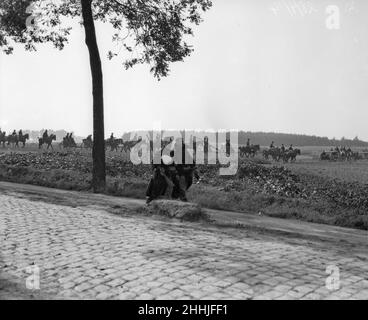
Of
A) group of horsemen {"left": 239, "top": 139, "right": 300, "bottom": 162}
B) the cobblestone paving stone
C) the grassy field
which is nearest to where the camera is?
the cobblestone paving stone

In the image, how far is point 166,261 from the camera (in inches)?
298

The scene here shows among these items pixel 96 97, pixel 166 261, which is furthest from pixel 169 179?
pixel 166 261

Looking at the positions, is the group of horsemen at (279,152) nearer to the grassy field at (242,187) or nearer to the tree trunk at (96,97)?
the grassy field at (242,187)

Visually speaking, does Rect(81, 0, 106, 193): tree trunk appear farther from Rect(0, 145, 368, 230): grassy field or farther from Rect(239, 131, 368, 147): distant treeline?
Rect(239, 131, 368, 147): distant treeline

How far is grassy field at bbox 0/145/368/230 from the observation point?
1468 centimetres

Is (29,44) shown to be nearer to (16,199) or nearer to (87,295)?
(16,199)

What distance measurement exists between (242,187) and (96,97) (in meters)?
6.61

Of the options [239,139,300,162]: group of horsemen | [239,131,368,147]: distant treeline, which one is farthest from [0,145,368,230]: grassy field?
[239,131,368,147]: distant treeline

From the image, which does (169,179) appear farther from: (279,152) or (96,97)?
(279,152)

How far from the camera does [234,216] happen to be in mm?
13578

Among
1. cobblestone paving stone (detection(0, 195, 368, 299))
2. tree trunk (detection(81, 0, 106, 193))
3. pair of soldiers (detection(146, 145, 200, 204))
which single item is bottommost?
cobblestone paving stone (detection(0, 195, 368, 299))

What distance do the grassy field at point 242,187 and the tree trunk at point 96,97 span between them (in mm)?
601

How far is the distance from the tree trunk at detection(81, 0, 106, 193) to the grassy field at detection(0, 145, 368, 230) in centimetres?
60

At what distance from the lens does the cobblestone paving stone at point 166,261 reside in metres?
A: 6.25
